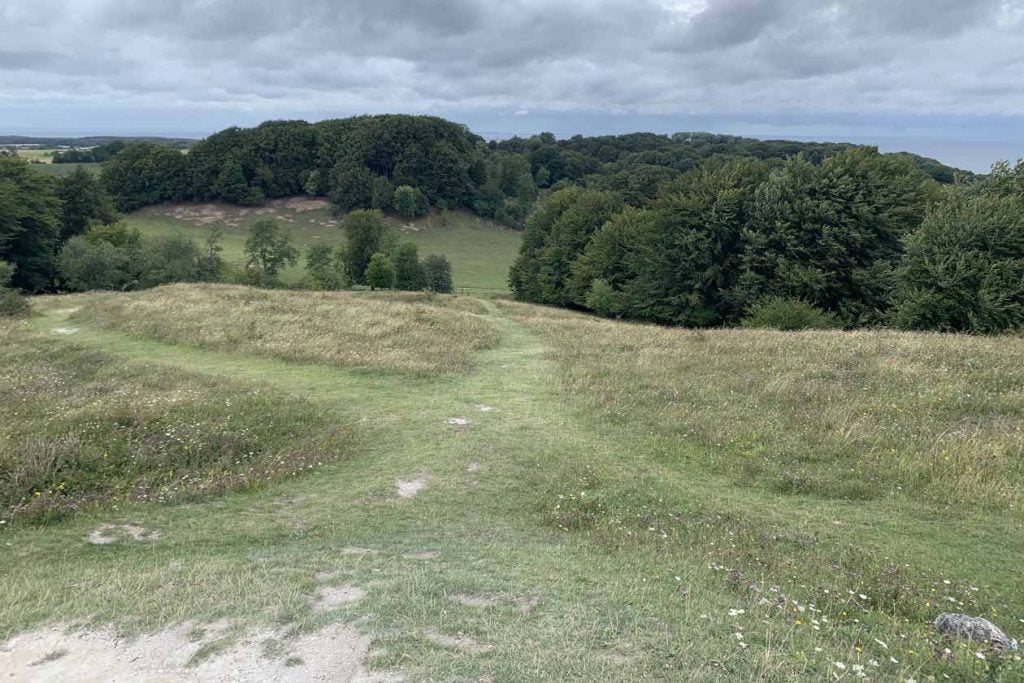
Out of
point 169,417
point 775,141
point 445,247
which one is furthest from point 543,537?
point 775,141

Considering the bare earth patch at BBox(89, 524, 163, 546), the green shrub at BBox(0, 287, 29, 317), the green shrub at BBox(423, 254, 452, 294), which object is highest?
the bare earth patch at BBox(89, 524, 163, 546)

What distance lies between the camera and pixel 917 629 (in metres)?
5.75

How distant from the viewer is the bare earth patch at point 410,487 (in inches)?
392

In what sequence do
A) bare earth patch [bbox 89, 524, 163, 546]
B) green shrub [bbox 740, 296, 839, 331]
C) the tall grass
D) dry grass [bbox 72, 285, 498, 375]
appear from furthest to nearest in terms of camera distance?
green shrub [bbox 740, 296, 839, 331], dry grass [bbox 72, 285, 498, 375], the tall grass, bare earth patch [bbox 89, 524, 163, 546]

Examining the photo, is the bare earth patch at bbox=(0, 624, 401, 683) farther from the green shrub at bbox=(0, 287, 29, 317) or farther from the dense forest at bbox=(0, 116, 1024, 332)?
the dense forest at bbox=(0, 116, 1024, 332)

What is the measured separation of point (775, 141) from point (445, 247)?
8803 cm

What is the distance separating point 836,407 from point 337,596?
1146 cm

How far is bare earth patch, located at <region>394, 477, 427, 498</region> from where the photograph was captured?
9.95 metres

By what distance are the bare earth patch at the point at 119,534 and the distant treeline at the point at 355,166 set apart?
87.8 meters

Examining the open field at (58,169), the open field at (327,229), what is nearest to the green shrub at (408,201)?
the open field at (327,229)

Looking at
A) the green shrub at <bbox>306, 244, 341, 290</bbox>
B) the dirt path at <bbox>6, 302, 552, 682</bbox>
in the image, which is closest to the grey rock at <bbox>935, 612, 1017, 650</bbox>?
the dirt path at <bbox>6, 302, 552, 682</bbox>

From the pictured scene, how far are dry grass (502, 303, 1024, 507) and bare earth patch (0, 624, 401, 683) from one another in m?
7.95

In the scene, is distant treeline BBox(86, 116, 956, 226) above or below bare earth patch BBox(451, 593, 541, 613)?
above

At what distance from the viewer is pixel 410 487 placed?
10.2m
